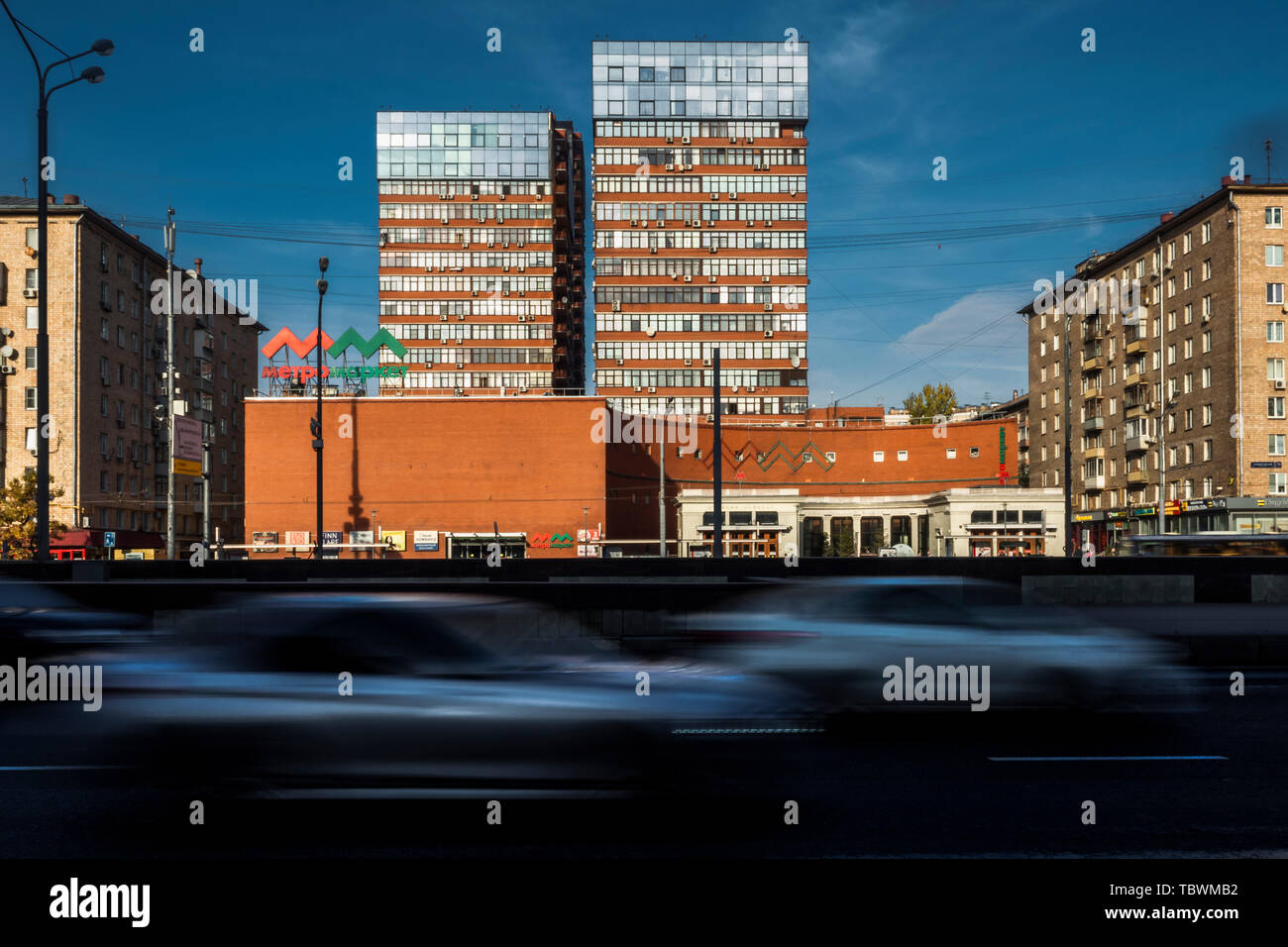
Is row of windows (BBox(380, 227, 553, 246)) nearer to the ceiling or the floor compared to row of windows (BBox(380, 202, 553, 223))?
nearer to the floor

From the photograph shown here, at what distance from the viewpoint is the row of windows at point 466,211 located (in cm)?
9575

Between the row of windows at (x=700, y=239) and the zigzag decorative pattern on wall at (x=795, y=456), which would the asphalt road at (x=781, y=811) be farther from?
the row of windows at (x=700, y=239)

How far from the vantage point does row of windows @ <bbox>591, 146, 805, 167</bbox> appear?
88188 millimetres

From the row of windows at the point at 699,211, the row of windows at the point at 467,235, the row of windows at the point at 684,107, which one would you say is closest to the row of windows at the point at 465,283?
the row of windows at the point at 467,235

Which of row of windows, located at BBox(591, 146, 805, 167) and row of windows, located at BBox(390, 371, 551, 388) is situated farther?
row of windows, located at BBox(390, 371, 551, 388)

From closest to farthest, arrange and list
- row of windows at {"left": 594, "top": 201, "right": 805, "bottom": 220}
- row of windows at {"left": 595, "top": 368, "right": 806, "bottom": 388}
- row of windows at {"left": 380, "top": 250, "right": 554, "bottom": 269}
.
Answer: row of windows at {"left": 595, "top": 368, "right": 806, "bottom": 388} → row of windows at {"left": 594, "top": 201, "right": 805, "bottom": 220} → row of windows at {"left": 380, "top": 250, "right": 554, "bottom": 269}

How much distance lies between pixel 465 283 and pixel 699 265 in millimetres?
21680

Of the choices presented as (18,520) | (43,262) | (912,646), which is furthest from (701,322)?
(912,646)

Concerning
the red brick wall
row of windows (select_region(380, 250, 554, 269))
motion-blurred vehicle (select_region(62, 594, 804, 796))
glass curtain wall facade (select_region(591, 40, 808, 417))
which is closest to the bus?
motion-blurred vehicle (select_region(62, 594, 804, 796))

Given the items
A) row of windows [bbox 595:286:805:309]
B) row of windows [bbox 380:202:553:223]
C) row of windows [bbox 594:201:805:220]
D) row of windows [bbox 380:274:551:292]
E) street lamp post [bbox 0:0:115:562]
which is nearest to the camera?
street lamp post [bbox 0:0:115:562]

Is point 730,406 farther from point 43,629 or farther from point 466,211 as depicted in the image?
point 43,629

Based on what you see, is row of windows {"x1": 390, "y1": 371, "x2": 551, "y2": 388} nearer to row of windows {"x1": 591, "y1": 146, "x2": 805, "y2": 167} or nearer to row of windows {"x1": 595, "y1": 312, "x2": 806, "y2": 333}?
row of windows {"x1": 595, "y1": 312, "x2": 806, "y2": 333}

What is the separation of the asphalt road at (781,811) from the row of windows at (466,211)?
9101cm

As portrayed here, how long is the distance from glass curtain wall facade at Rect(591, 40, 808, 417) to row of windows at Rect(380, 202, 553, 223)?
10011 millimetres
